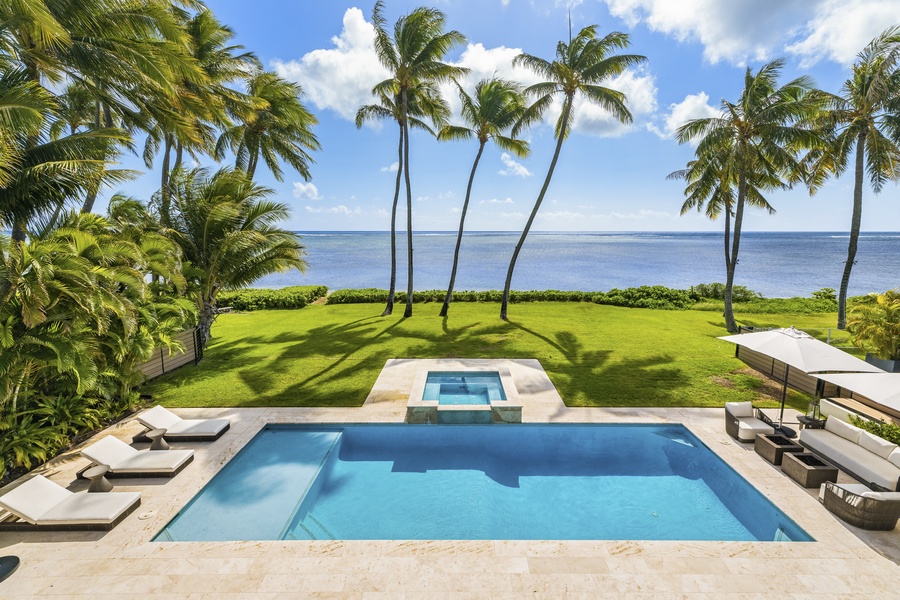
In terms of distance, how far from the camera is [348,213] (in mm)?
70312

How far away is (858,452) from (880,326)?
5491 millimetres

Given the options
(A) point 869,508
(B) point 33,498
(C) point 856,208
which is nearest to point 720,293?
(C) point 856,208

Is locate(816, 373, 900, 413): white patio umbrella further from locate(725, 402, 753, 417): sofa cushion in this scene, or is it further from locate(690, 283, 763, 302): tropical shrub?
locate(690, 283, 763, 302): tropical shrub

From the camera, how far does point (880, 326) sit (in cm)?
977

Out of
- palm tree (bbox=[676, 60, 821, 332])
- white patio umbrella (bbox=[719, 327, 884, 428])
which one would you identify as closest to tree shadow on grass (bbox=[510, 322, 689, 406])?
white patio umbrella (bbox=[719, 327, 884, 428])

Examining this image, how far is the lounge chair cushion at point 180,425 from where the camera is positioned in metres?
7.41

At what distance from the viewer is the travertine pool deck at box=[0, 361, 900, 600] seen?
420cm

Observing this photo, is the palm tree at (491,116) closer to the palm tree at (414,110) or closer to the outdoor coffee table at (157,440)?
the palm tree at (414,110)

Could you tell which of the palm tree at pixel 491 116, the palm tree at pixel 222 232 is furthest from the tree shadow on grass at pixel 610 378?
the palm tree at pixel 222 232

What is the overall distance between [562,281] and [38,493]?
45.2 metres

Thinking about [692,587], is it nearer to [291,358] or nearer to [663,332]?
[291,358]

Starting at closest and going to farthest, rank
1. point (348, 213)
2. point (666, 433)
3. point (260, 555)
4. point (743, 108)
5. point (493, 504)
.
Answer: point (260, 555) → point (493, 504) → point (666, 433) → point (743, 108) → point (348, 213)

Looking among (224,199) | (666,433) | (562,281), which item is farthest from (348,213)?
(666,433)

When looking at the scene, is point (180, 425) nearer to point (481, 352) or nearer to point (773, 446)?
point (481, 352)
